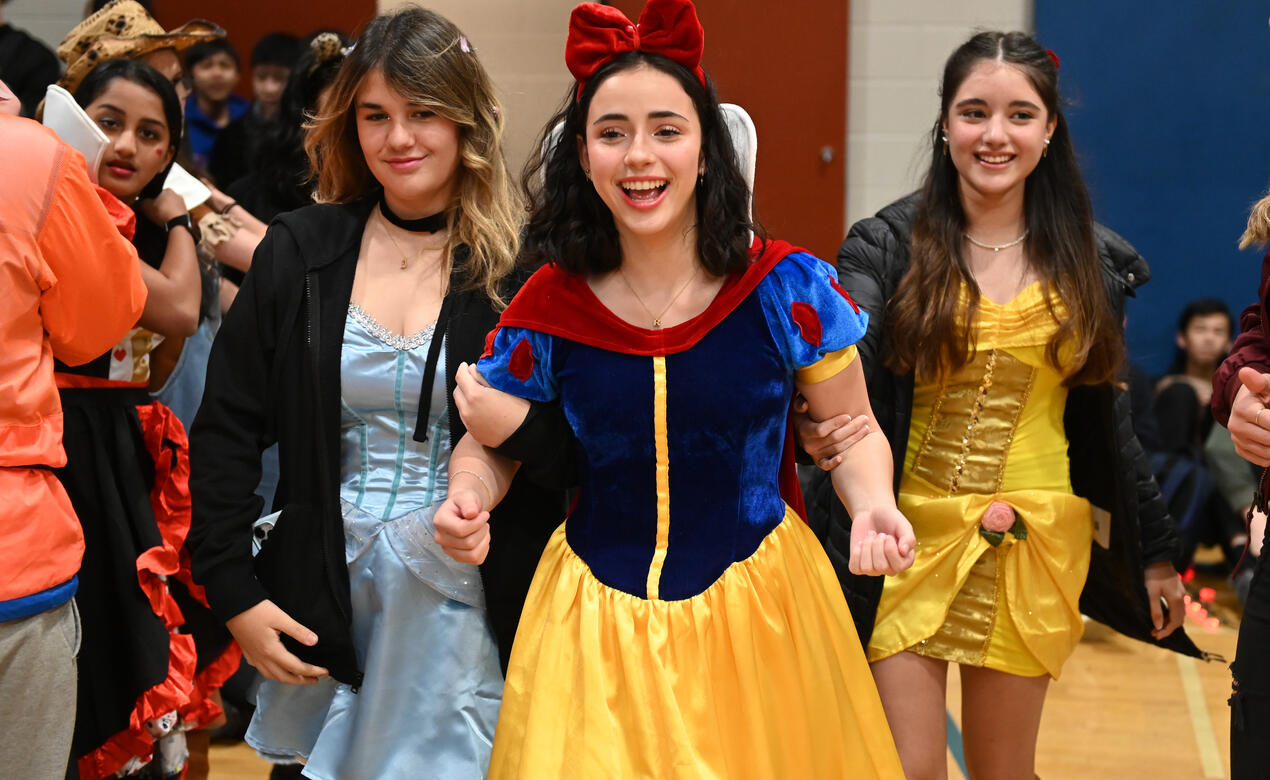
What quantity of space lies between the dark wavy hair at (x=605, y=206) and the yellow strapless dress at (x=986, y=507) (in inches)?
32.2

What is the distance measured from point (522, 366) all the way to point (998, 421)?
A: 1.10 metres

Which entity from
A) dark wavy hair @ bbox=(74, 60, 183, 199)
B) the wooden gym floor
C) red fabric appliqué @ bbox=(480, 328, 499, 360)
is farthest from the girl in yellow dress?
dark wavy hair @ bbox=(74, 60, 183, 199)

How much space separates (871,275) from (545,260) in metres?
0.89

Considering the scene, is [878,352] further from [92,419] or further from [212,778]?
[212,778]

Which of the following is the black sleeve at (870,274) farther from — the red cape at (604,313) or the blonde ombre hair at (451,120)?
the blonde ombre hair at (451,120)

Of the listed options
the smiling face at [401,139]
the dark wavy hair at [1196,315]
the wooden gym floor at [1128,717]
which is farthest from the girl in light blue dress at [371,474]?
the dark wavy hair at [1196,315]

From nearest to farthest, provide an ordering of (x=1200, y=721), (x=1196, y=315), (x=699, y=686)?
(x=699, y=686), (x=1200, y=721), (x=1196, y=315)

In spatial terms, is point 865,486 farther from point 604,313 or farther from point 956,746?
point 956,746

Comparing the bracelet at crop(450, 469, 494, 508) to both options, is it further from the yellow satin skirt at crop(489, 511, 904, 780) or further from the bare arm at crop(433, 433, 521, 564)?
the yellow satin skirt at crop(489, 511, 904, 780)

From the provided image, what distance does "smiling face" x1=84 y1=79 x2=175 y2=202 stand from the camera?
291 centimetres

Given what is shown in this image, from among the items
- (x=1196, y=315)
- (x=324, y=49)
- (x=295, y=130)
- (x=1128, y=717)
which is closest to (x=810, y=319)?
(x=324, y=49)

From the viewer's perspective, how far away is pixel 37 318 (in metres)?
2.12

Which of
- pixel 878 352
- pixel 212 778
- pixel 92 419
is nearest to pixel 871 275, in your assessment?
pixel 878 352

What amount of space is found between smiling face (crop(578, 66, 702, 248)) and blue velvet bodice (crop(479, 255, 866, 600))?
195 mm
